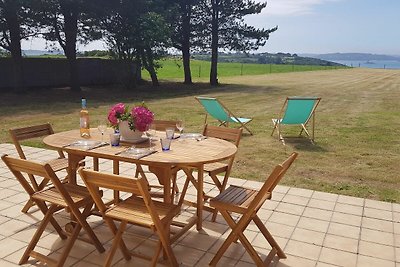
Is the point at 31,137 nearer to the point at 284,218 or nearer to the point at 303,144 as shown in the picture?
the point at 284,218

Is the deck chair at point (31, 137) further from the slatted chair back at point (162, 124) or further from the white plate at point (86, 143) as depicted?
→ the slatted chair back at point (162, 124)

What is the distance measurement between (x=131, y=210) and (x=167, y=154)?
54 centimetres

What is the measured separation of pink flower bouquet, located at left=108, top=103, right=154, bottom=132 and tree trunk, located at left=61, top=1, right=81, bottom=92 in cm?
1242

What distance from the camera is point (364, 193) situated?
14.8 ft

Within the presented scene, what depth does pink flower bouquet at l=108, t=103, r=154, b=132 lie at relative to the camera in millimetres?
3102

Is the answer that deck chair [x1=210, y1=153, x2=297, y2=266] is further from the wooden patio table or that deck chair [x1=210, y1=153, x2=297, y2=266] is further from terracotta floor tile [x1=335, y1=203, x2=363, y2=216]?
terracotta floor tile [x1=335, y1=203, x2=363, y2=216]

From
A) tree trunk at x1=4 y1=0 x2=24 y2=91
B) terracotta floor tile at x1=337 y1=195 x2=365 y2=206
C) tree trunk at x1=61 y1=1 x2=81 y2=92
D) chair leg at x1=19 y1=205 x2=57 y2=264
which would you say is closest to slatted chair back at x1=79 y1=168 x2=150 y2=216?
chair leg at x1=19 y1=205 x2=57 y2=264

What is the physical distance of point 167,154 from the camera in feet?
9.66

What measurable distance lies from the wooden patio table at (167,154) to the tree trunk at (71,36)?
486 inches

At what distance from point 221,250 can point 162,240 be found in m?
0.51

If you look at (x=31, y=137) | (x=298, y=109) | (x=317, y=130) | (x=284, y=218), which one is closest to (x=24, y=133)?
(x=31, y=137)

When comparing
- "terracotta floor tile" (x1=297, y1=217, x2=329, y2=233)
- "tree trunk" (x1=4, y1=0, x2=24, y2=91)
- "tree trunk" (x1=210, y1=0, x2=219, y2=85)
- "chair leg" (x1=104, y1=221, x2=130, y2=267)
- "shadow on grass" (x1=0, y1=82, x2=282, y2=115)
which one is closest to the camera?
"chair leg" (x1=104, y1=221, x2=130, y2=267)

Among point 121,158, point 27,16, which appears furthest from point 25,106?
point 121,158

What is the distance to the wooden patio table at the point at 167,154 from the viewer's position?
2.77m
